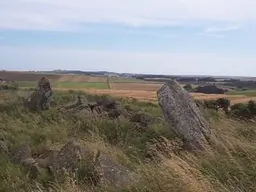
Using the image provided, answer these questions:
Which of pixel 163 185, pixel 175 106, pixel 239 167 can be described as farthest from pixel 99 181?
pixel 175 106

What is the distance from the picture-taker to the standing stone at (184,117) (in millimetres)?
9906

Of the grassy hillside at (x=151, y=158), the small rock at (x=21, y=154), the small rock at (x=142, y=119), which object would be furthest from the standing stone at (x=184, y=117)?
the small rock at (x=21, y=154)

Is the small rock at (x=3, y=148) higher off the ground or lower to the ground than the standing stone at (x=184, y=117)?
lower

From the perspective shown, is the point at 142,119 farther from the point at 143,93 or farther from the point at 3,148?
the point at 143,93

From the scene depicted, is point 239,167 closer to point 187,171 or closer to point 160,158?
point 187,171

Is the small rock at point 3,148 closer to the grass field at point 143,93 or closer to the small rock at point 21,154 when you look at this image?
the small rock at point 21,154

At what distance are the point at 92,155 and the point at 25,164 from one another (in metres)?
1.28

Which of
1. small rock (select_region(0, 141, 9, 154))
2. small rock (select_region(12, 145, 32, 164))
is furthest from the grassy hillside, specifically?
small rock (select_region(0, 141, 9, 154))

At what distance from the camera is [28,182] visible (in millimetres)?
7820

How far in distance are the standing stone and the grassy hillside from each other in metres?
0.26

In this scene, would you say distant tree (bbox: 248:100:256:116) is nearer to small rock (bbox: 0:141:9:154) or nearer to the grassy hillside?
the grassy hillside

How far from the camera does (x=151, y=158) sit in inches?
365

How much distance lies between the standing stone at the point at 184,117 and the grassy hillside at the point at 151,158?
0.86 feet

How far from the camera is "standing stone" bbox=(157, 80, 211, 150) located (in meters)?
9.91
